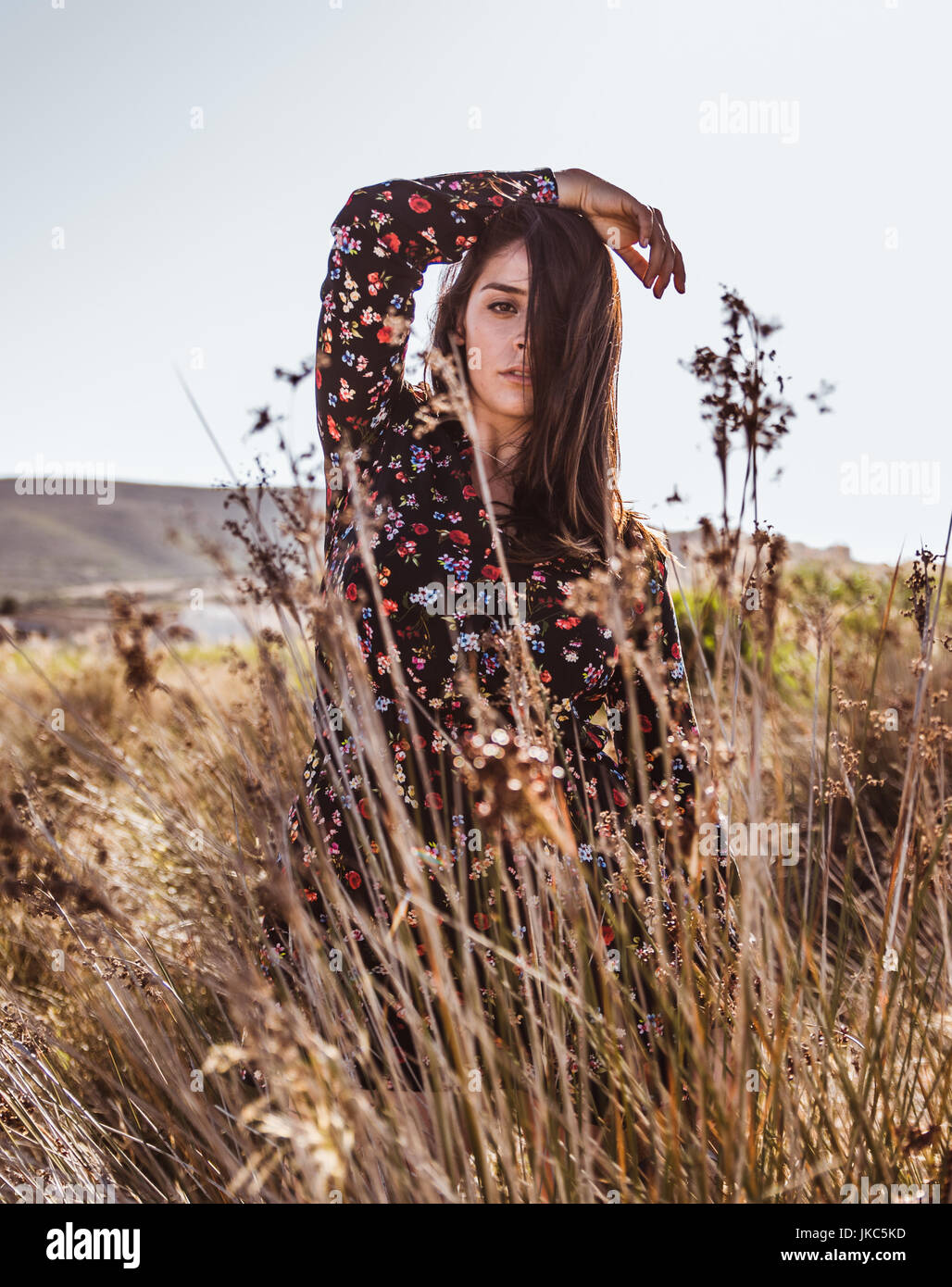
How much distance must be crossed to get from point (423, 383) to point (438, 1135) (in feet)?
5.17

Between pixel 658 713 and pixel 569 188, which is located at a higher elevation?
pixel 569 188

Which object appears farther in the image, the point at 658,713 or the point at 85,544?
the point at 85,544

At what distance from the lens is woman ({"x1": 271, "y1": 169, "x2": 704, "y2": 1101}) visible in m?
1.54

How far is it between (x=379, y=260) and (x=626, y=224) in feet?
1.77

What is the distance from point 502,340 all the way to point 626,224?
0.36 m

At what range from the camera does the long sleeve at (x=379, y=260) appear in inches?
69.7

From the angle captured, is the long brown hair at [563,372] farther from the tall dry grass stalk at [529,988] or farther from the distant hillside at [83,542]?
the distant hillside at [83,542]

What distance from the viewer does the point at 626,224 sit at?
1832 millimetres

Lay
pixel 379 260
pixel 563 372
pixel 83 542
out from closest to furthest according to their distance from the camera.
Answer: pixel 379 260, pixel 563 372, pixel 83 542

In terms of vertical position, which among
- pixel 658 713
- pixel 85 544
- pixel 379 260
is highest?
pixel 85 544

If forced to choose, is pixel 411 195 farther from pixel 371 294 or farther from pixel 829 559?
pixel 829 559

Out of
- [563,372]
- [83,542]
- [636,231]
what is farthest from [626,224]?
[83,542]

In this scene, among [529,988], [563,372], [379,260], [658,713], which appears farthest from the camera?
[563,372]

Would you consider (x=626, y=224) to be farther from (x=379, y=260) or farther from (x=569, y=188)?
(x=379, y=260)
